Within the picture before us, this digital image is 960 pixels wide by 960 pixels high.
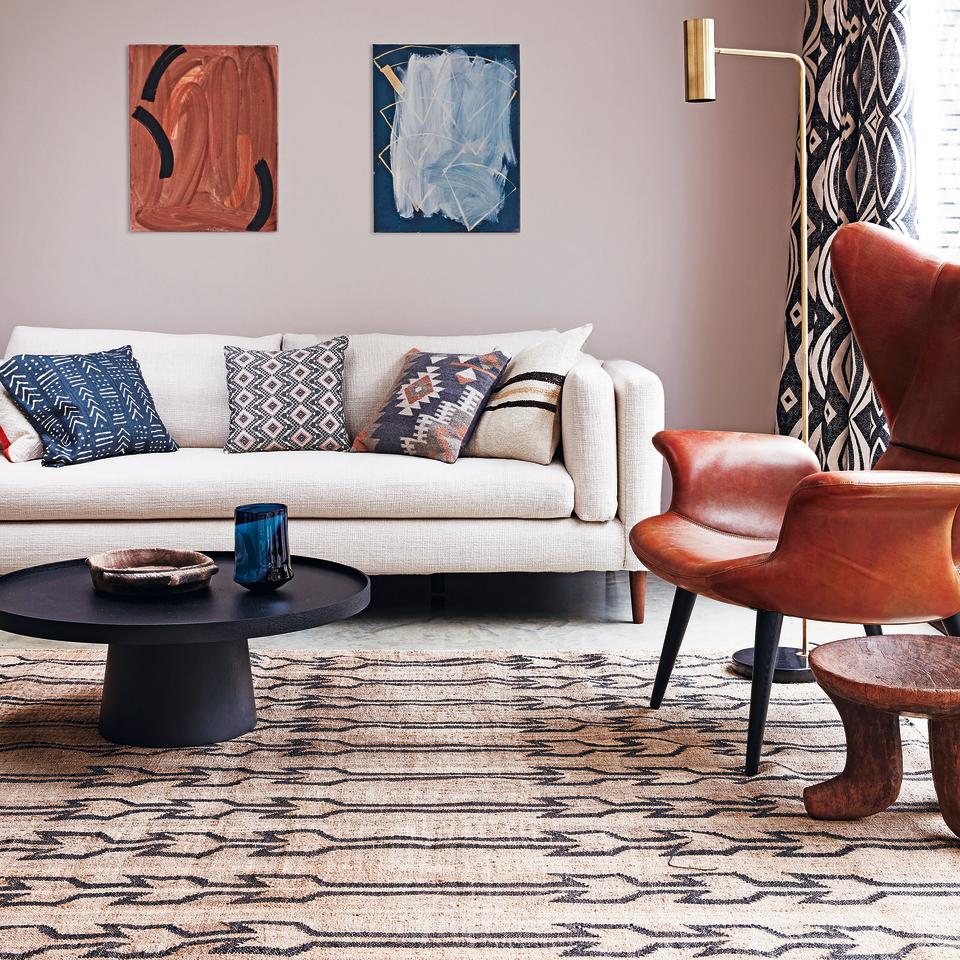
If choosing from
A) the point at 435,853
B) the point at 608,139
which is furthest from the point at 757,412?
the point at 435,853

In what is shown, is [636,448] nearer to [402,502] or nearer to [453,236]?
[402,502]

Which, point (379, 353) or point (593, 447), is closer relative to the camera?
point (593, 447)

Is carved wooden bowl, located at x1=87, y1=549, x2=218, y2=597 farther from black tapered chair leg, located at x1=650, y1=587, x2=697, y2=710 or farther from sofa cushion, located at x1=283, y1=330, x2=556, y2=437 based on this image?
sofa cushion, located at x1=283, y1=330, x2=556, y2=437

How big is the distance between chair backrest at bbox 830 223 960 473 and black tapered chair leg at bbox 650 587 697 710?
2.05 ft

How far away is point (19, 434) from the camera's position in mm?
3441

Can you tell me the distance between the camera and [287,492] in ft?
10.5

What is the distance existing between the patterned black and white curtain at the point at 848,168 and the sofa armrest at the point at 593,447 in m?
0.83

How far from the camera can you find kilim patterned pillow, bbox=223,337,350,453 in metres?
3.66

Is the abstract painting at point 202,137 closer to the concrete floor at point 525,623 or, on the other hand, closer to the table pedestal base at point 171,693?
the concrete floor at point 525,623

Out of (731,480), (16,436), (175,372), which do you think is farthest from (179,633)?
(175,372)

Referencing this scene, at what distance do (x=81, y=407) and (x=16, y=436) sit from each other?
9.1 inches

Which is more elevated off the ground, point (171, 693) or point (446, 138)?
point (446, 138)

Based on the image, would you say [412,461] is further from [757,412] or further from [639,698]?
[757,412]

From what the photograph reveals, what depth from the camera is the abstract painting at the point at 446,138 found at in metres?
4.20
